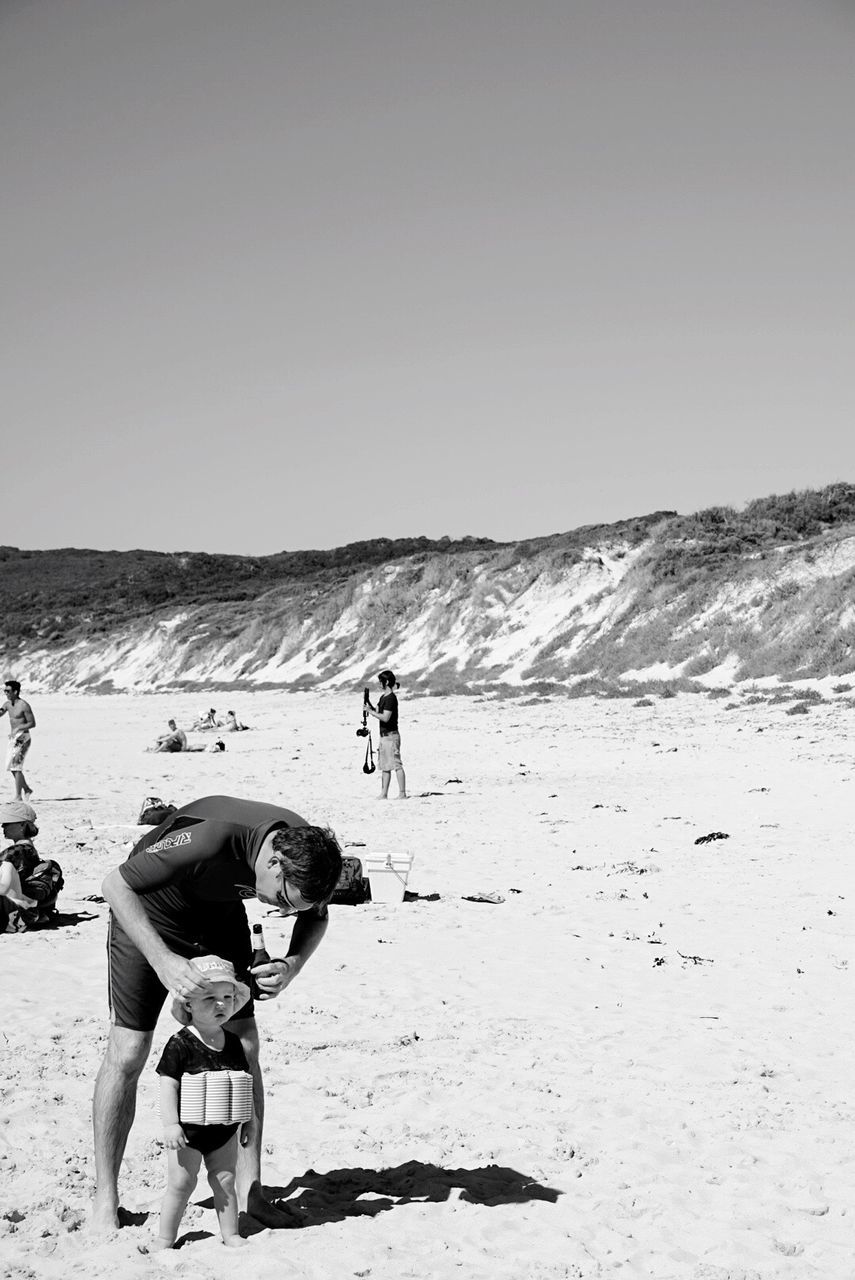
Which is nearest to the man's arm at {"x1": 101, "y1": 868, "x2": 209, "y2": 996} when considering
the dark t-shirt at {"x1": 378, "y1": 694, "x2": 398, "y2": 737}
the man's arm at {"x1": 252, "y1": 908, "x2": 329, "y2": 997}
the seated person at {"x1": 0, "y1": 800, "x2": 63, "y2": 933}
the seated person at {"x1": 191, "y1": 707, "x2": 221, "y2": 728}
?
the man's arm at {"x1": 252, "y1": 908, "x2": 329, "y2": 997}

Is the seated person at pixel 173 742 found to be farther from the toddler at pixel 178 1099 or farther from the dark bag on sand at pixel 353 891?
the toddler at pixel 178 1099

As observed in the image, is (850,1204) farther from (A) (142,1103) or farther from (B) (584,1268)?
(A) (142,1103)

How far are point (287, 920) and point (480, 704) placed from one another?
20.3 m

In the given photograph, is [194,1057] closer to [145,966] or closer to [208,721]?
[145,966]

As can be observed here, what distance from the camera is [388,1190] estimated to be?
13.5 feet

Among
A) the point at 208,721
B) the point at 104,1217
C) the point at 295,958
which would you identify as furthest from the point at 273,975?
the point at 208,721

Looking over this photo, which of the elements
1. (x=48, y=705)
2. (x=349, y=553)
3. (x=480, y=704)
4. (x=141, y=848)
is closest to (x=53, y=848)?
(x=141, y=848)

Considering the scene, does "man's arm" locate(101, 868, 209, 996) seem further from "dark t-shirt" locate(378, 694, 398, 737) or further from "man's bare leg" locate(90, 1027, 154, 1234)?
"dark t-shirt" locate(378, 694, 398, 737)

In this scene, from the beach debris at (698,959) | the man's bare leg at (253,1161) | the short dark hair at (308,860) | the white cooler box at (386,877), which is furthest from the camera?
the white cooler box at (386,877)

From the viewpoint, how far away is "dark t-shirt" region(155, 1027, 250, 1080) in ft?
11.7

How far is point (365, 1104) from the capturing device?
16.2 ft

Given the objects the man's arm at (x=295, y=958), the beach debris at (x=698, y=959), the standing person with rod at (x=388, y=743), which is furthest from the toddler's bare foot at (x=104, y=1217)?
the standing person with rod at (x=388, y=743)

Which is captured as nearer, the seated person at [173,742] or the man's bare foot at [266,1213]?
the man's bare foot at [266,1213]

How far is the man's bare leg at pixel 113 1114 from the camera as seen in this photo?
147 inches
